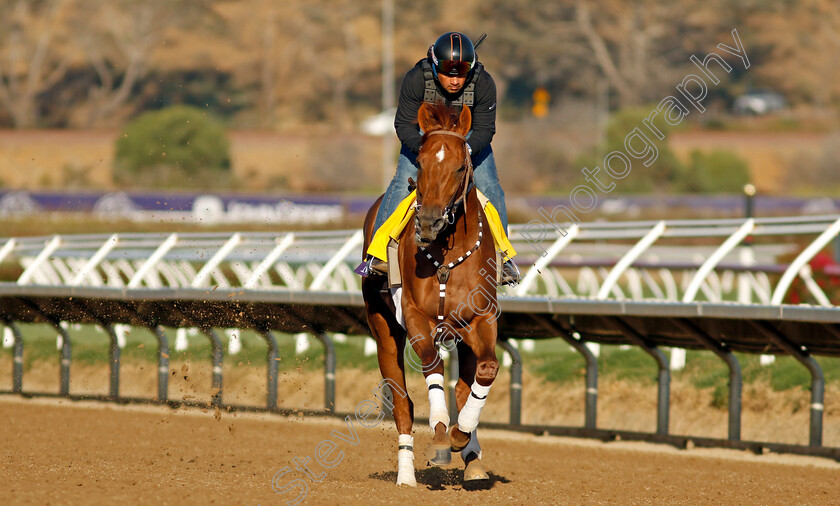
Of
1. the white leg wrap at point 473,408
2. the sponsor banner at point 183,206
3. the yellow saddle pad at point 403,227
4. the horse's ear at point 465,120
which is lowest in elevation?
the white leg wrap at point 473,408

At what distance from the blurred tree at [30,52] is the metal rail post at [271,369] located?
176 feet

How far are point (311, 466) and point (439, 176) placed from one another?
255cm

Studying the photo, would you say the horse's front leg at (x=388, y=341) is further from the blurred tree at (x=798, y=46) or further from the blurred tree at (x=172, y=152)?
the blurred tree at (x=798, y=46)

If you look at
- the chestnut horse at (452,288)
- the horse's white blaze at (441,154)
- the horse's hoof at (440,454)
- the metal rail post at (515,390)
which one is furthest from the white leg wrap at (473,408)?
the metal rail post at (515,390)

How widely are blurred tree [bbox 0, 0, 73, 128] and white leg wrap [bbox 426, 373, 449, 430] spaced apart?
5850cm

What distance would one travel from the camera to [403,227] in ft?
24.0

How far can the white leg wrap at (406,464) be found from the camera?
7.18 meters

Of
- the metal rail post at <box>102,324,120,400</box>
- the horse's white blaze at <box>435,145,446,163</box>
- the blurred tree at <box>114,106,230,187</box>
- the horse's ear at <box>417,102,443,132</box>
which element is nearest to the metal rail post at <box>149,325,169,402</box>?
the metal rail post at <box>102,324,120,400</box>

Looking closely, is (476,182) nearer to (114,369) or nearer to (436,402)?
(436,402)

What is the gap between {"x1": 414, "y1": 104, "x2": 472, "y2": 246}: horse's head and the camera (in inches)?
257

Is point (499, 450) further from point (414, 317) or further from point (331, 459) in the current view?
point (414, 317)

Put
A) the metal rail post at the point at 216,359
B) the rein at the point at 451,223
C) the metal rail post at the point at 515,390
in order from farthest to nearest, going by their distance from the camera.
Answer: the metal rail post at the point at 216,359 → the metal rail post at the point at 515,390 → the rein at the point at 451,223

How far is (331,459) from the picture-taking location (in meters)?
8.82

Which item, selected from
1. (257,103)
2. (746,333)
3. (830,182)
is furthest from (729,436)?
(257,103)
